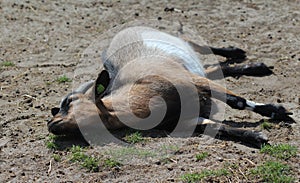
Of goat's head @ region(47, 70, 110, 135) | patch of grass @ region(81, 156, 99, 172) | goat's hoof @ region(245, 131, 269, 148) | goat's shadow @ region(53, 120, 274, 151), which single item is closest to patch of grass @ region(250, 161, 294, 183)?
goat's hoof @ region(245, 131, 269, 148)

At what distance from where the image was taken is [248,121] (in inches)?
224

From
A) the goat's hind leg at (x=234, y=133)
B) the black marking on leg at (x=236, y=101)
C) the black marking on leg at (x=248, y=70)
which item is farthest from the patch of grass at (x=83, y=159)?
the black marking on leg at (x=248, y=70)

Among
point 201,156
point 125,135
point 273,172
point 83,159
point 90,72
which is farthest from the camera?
point 90,72

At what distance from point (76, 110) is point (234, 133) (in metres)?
Answer: 1.39

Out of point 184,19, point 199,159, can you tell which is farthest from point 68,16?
point 199,159

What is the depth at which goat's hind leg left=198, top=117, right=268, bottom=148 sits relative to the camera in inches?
201

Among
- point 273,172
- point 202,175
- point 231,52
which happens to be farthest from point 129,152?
point 231,52

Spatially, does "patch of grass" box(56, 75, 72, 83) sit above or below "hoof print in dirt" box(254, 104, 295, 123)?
below

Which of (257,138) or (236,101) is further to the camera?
(236,101)

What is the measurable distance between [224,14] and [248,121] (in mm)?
3600

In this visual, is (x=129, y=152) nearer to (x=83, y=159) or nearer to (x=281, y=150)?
(x=83, y=159)

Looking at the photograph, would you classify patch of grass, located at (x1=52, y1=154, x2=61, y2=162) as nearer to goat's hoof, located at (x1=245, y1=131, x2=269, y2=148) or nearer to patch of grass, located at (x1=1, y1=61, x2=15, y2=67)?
goat's hoof, located at (x1=245, y1=131, x2=269, y2=148)

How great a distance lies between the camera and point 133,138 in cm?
531

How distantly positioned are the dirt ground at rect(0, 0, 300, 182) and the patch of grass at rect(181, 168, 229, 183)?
46mm
